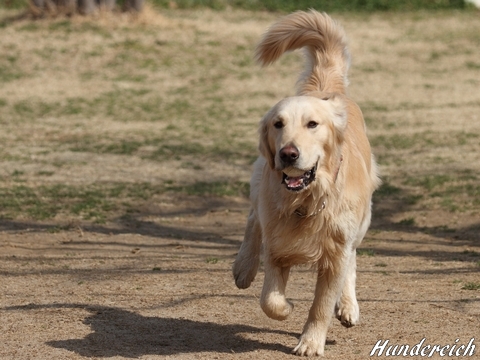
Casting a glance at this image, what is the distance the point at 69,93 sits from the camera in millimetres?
16359

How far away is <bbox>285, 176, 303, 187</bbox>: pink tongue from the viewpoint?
469 cm

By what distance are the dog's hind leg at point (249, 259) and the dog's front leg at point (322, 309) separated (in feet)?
2.70

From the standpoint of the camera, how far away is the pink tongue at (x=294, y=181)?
4.69 metres

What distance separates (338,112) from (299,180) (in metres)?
0.53

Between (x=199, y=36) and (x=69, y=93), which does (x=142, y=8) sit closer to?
(x=199, y=36)

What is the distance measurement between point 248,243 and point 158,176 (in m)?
5.47

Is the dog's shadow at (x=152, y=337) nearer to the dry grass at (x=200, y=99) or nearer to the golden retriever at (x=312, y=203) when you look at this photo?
the golden retriever at (x=312, y=203)

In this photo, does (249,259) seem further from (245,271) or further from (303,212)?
(303,212)

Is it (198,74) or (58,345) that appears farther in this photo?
(198,74)

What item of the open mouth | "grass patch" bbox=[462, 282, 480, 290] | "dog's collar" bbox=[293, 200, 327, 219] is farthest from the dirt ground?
the open mouth

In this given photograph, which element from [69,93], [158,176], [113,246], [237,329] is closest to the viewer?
[237,329]

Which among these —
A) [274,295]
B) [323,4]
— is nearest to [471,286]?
[274,295]

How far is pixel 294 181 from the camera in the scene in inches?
185

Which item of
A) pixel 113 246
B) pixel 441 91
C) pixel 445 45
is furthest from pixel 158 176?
pixel 445 45
